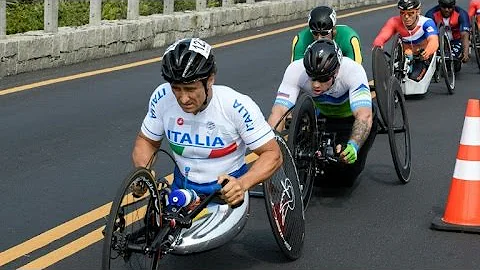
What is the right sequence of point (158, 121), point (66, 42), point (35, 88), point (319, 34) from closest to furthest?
point (158, 121), point (319, 34), point (35, 88), point (66, 42)

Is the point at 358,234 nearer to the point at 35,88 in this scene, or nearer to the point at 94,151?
the point at 94,151

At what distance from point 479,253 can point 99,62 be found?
8.80 m

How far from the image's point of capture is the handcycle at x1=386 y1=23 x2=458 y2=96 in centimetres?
1371

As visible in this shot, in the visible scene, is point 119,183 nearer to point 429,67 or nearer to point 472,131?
point 472,131

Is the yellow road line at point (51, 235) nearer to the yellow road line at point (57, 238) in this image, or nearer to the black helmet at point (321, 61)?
the yellow road line at point (57, 238)

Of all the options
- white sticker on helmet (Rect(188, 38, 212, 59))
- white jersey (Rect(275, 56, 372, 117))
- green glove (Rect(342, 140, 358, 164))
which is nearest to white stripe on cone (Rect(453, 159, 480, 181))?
green glove (Rect(342, 140, 358, 164))

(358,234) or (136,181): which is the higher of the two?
(136,181)

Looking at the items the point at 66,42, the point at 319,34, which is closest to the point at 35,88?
the point at 66,42

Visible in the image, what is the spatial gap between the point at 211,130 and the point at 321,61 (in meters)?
1.87

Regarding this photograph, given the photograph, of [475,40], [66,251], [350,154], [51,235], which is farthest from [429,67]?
[66,251]

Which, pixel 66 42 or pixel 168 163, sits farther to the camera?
pixel 66 42

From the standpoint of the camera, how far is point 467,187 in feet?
26.7

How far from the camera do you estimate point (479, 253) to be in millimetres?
7633

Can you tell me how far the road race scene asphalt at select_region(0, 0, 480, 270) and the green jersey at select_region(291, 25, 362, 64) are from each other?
973 millimetres
